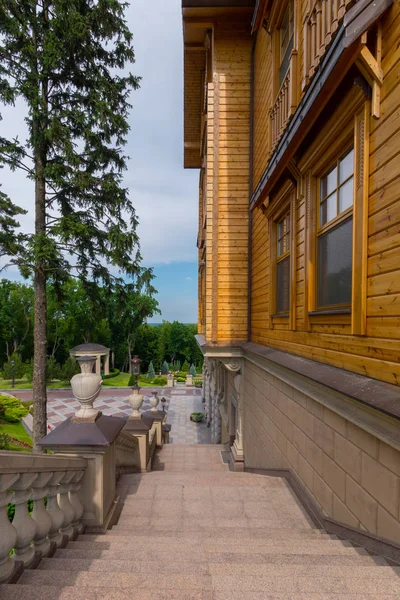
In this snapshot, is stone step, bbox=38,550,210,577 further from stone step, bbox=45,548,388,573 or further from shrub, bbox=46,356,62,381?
shrub, bbox=46,356,62,381

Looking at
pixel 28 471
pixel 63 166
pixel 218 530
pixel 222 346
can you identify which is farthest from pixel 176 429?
pixel 28 471

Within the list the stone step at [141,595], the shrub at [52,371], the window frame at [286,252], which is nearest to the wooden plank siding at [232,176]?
the window frame at [286,252]

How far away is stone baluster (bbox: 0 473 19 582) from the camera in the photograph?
2.07 m

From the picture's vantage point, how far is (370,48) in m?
2.81

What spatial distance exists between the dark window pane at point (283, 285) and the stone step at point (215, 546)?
3292mm

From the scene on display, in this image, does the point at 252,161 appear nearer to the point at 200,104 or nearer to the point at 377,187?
the point at 377,187

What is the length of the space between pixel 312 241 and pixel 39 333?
8805 mm

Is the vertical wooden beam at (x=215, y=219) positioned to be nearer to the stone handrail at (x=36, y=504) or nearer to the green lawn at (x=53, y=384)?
the stone handrail at (x=36, y=504)

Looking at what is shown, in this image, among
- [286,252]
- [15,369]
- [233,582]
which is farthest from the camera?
[15,369]

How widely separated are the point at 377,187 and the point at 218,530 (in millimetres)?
3862

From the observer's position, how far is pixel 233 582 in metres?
2.21

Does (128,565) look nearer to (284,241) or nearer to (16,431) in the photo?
(284,241)

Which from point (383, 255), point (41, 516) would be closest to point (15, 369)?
point (41, 516)

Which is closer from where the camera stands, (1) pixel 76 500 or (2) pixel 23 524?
(2) pixel 23 524
